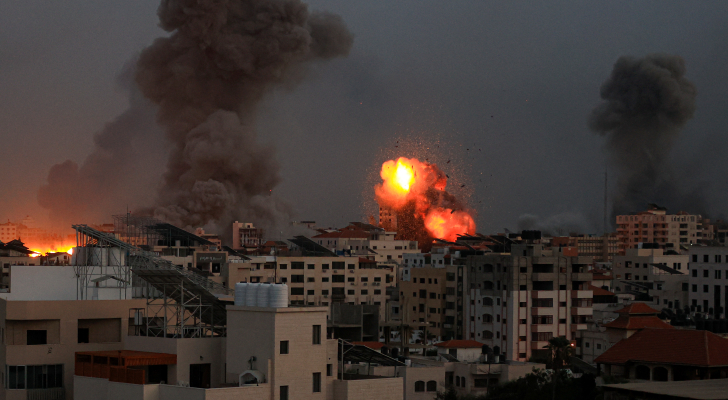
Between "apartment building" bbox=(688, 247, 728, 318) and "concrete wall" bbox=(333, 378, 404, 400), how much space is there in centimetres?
4400

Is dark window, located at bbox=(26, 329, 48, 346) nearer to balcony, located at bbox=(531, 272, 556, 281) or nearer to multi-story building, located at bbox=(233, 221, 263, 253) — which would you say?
balcony, located at bbox=(531, 272, 556, 281)

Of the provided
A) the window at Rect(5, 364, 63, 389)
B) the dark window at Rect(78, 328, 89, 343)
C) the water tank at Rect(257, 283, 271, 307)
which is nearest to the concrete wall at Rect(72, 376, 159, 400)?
the window at Rect(5, 364, 63, 389)

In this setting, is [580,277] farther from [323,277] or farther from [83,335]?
[83,335]

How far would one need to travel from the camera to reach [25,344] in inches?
1737

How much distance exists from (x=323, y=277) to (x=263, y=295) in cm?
4932

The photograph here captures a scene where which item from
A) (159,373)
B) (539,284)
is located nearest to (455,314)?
(539,284)

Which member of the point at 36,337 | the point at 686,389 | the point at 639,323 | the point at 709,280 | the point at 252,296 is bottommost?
the point at 686,389

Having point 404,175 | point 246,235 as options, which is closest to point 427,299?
point 246,235

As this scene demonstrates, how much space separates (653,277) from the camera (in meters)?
95.4

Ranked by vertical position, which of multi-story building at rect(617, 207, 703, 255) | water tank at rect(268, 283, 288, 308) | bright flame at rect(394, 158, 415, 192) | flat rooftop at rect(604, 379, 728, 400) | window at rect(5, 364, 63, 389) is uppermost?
bright flame at rect(394, 158, 415, 192)

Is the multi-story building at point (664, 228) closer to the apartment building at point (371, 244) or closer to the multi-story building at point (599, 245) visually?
the multi-story building at point (599, 245)

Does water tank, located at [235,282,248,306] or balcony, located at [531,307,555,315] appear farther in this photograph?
balcony, located at [531,307,555,315]

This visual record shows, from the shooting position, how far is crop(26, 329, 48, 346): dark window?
44.2 metres

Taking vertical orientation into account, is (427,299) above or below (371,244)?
below
